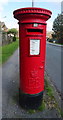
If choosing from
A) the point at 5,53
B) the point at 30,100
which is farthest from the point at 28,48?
the point at 5,53

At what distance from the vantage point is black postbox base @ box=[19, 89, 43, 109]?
9.41 feet

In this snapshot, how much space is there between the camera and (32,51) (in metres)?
2.72

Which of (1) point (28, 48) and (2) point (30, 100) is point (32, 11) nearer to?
(1) point (28, 48)

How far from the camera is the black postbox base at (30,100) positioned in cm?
287

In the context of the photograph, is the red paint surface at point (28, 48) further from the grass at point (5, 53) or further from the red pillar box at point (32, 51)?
the grass at point (5, 53)

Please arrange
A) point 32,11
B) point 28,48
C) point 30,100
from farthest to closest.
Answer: point 30,100, point 28,48, point 32,11

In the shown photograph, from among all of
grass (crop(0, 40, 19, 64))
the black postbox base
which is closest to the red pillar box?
the black postbox base

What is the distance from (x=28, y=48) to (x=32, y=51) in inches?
3.5

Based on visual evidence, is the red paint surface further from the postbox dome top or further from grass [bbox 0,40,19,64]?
grass [bbox 0,40,19,64]

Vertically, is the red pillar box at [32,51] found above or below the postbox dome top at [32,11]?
below

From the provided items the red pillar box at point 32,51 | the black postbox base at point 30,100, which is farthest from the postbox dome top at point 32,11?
the black postbox base at point 30,100

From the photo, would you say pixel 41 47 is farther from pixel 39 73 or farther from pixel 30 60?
pixel 39 73

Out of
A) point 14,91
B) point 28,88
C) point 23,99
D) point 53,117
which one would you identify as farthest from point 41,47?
point 14,91

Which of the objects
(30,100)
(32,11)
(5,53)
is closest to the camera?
(32,11)
